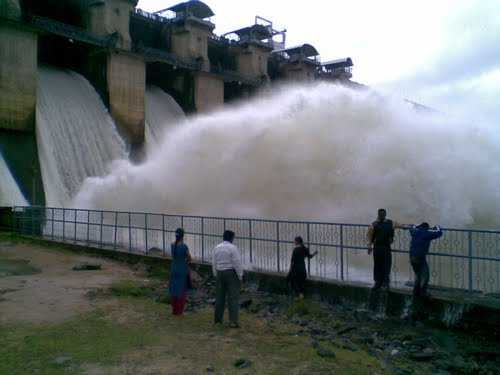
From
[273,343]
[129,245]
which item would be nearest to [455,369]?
[273,343]

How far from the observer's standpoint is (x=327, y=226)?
10.6m

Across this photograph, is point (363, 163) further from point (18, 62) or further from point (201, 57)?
point (201, 57)

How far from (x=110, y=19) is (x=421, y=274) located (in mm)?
26512

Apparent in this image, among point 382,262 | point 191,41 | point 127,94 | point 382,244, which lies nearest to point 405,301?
point 382,262

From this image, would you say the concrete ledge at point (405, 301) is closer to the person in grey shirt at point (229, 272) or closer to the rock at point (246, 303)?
the rock at point (246, 303)

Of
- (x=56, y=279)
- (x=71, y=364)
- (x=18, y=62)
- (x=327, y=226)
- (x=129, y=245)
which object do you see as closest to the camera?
(x=71, y=364)

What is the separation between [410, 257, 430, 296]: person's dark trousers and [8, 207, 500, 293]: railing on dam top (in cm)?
45

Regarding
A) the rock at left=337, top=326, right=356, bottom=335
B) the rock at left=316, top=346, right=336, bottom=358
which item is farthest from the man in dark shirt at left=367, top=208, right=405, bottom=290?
the rock at left=316, top=346, right=336, bottom=358

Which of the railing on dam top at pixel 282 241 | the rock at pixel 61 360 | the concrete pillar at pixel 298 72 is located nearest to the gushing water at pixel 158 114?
the railing on dam top at pixel 282 241

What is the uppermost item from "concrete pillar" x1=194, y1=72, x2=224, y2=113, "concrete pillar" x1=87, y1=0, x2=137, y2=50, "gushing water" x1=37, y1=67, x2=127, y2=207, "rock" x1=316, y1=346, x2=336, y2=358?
"concrete pillar" x1=87, y1=0, x2=137, y2=50

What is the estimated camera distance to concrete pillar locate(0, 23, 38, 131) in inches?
Answer: 927

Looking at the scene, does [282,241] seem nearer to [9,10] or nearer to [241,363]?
[241,363]

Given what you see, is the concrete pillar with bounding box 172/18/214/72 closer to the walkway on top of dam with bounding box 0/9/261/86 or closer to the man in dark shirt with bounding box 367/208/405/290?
the walkway on top of dam with bounding box 0/9/261/86

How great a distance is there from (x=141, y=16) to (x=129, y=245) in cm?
2344
